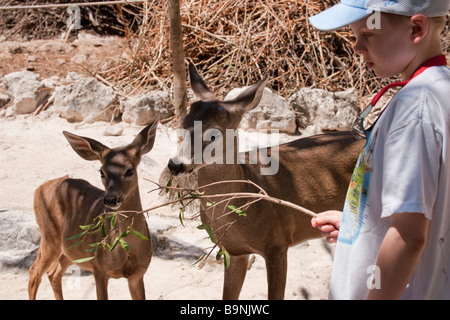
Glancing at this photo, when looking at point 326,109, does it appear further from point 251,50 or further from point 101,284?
point 101,284

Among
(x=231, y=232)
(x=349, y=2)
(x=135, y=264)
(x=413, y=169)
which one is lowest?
(x=135, y=264)

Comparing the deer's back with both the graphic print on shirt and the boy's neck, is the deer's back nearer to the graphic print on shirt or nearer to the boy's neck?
the graphic print on shirt

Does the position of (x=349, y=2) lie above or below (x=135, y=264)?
above

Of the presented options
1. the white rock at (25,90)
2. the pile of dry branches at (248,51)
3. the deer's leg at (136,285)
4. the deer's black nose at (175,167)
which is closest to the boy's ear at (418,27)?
the deer's black nose at (175,167)

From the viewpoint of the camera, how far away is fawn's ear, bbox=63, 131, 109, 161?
4.41 m

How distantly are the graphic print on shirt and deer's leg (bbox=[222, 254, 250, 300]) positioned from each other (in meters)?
2.56

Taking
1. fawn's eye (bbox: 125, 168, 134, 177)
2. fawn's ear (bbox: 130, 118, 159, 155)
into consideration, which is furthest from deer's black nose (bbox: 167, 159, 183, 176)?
fawn's ear (bbox: 130, 118, 159, 155)

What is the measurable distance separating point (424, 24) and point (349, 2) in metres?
0.27

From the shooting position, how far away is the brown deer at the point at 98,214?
4082 mm

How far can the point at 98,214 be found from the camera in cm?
435
